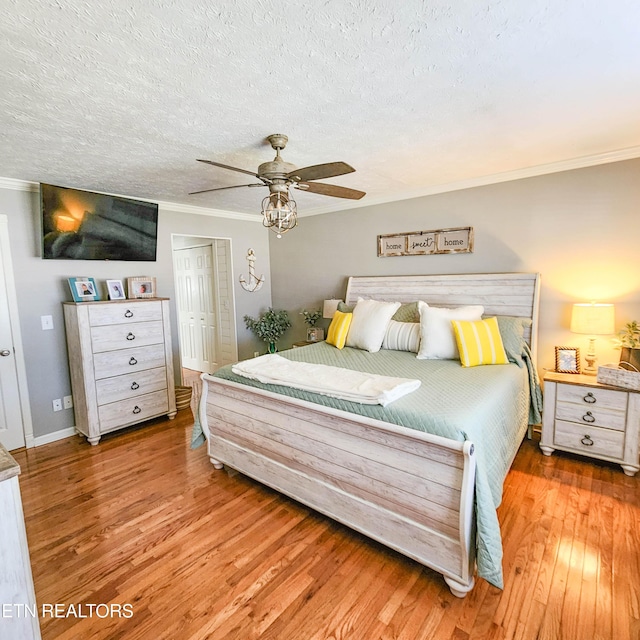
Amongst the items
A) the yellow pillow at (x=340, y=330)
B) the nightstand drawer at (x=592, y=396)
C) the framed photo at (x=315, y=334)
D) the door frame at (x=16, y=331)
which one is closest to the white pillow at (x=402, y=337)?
the yellow pillow at (x=340, y=330)

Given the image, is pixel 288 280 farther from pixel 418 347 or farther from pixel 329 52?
pixel 329 52

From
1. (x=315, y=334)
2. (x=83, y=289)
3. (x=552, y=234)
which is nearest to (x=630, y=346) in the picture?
(x=552, y=234)

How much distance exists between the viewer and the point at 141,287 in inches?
147

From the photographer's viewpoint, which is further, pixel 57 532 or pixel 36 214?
pixel 36 214

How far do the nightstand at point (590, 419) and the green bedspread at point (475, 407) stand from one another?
0.62ft

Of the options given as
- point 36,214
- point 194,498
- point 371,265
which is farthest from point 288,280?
point 194,498

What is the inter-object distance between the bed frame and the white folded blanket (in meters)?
0.10

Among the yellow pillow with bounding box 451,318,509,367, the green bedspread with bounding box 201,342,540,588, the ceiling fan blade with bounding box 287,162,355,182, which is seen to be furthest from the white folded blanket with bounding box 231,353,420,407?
the ceiling fan blade with bounding box 287,162,355,182

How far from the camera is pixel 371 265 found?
420 cm

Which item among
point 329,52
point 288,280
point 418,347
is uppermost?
point 329,52

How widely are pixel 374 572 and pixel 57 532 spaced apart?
1880 millimetres

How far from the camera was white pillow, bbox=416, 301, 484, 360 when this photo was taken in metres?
2.86

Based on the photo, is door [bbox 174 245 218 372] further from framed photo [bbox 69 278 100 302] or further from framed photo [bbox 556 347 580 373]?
framed photo [bbox 556 347 580 373]

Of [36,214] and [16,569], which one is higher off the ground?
[36,214]
